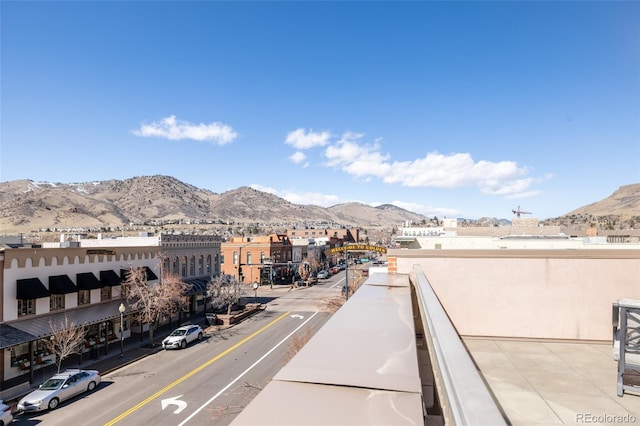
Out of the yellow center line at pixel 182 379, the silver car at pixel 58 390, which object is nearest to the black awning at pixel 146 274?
the yellow center line at pixel 182 379

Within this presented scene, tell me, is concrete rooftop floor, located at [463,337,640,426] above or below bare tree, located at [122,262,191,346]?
above

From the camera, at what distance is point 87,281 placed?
27.5 meters

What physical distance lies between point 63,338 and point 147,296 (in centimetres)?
779

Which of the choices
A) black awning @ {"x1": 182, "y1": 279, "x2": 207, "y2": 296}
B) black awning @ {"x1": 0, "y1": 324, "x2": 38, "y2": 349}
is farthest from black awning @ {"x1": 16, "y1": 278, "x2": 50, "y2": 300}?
black awning @ {"x1": 182, "y1": 279, "x2": 207, "y2": 296}

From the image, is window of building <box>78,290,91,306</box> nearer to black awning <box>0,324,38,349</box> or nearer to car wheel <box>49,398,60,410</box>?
black awning <box>0,324,38,349</box>

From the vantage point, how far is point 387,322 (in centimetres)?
557

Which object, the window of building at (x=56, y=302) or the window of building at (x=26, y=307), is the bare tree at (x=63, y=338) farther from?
the window of building at (x=26, y=307)

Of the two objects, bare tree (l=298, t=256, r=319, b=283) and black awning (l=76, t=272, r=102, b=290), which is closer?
black awning (l=76, t=272, r=102, b=290)

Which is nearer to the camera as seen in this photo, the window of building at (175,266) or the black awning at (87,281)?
the black awning at (87,281)

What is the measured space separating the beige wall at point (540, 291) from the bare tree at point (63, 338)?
23.1 m

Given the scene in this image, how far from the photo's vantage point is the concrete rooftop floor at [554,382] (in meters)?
4.92

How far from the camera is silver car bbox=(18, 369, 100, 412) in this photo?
18.6 metres

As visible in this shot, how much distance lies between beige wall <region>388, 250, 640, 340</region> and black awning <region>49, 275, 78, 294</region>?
2525 centimetres

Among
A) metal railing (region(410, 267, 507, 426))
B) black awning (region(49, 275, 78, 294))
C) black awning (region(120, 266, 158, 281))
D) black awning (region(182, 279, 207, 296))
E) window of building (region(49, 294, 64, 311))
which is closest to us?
metal railing (region(410, 267, 507, 426))
